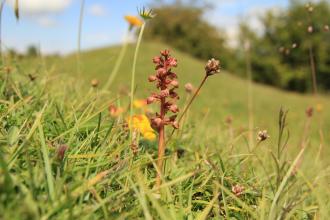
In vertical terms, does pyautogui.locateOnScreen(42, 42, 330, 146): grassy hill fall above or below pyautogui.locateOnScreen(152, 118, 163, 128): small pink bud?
below

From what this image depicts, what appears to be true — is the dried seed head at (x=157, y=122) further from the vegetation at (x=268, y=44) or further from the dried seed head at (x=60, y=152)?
the vegetation at (x=268, y=44)

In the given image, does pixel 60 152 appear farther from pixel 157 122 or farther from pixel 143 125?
pixel 143 125

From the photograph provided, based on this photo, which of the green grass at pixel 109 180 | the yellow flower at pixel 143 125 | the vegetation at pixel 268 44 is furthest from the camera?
the vegetation at pixel 268 44

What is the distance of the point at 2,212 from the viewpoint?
3.04ft

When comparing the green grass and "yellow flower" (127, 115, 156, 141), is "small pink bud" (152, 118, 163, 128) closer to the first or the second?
the green grass

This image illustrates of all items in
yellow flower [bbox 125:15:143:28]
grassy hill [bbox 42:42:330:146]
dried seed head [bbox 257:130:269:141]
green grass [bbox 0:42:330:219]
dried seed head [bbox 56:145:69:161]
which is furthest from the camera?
grassy hill [bbox 42:42:330:146]

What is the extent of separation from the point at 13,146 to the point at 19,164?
0.05m

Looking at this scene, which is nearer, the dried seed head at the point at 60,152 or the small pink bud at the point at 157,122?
the dried seed head at the point at 60,152

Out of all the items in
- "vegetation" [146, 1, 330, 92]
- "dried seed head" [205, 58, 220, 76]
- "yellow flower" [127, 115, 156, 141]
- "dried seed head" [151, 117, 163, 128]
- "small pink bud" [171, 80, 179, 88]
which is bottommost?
"vegetation" [146, 1, 330, 92]

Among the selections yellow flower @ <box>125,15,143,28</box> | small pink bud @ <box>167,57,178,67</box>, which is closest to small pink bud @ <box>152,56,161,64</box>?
small pink bud @ <box>167,57,178,67</box>

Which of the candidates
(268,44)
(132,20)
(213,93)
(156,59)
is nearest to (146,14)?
(156,59)

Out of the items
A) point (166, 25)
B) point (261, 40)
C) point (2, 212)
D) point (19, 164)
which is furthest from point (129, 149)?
point (166, 25)

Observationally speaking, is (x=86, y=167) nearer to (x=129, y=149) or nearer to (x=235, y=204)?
(x=129, y=149)

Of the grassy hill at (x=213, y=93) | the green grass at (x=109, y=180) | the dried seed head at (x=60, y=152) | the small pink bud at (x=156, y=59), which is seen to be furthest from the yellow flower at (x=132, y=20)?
the grassy hill at (x=213, y=93)
